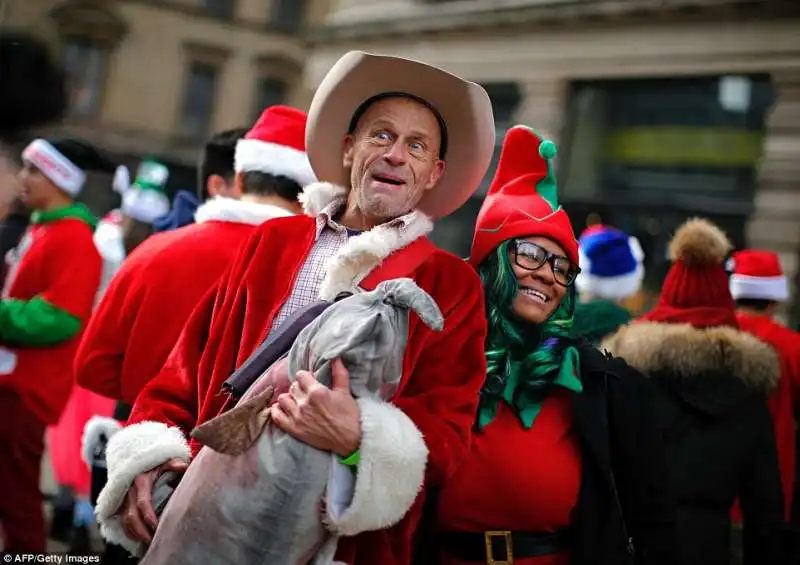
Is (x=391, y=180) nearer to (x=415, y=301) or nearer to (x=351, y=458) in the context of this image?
(x=415, y=301)

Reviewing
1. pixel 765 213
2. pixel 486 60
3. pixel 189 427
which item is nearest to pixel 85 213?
pixel 189 427

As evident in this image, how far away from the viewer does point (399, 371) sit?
6.11ft

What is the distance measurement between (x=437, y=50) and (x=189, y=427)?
1164cm

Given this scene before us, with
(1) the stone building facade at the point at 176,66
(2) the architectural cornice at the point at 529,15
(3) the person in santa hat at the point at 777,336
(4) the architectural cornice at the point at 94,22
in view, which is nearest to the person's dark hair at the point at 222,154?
(3) the person in santa hat at the point at 777,336

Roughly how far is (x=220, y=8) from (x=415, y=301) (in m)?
28.5

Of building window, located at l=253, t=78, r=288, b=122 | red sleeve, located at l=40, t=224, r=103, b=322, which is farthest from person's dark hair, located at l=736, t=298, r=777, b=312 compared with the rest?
building window, located at l=253, t=78, r=288, b=122

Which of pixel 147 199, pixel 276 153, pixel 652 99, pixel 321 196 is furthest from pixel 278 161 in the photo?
pixel 652 99

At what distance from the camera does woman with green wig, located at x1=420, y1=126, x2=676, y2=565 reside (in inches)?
96.0

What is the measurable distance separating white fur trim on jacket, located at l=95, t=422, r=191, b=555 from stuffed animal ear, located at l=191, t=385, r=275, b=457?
29 centimetres

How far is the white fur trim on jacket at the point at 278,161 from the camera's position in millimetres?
3262

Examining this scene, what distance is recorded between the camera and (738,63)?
31.8 feet

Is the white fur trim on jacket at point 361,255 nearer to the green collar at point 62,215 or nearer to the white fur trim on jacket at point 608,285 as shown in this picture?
the green collar at point 62,215

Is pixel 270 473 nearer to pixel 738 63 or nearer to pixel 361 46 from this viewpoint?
pixel 738 63

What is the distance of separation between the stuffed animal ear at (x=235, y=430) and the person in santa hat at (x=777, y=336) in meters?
3.22
